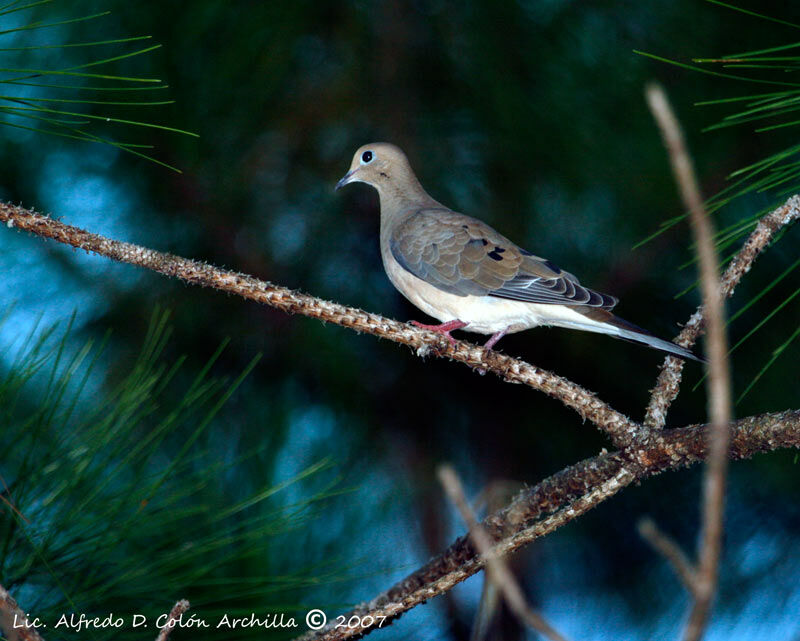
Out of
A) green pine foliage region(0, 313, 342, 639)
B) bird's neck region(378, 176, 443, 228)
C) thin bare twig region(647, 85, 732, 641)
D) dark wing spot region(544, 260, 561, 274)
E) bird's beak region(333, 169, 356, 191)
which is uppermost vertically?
thin bare twig region(647, 85, 732, 641)

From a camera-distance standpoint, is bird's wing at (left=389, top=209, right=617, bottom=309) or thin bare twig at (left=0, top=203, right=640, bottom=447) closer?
thin bare twig at (left=0, top=203, right=640, bottom=447)

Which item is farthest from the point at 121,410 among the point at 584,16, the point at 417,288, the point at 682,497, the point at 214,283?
the point at 682,497

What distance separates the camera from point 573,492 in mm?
1366

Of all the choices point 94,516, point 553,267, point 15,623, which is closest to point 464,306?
point 553,267

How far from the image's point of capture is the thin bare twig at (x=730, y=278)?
1438mm

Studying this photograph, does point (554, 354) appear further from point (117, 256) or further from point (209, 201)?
point (117, 256)

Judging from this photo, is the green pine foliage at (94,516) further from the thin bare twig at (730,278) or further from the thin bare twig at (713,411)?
the thin bare twig at (713,411)

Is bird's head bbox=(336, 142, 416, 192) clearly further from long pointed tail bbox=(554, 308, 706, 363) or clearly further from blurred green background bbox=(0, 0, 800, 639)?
long pointed tail bbox=(554, 308, 706, 363)

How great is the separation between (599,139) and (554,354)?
627mm

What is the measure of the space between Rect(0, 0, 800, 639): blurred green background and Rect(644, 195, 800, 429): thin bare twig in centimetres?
77

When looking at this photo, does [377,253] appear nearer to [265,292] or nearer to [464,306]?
[464,306]

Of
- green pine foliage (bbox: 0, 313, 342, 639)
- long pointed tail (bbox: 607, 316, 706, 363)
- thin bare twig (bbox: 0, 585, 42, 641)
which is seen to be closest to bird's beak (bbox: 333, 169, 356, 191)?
long pointed tail (bbox: 607, 316, 706, 363)

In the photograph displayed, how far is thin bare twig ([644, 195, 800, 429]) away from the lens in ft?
4.72

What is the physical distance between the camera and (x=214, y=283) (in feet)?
4.83
